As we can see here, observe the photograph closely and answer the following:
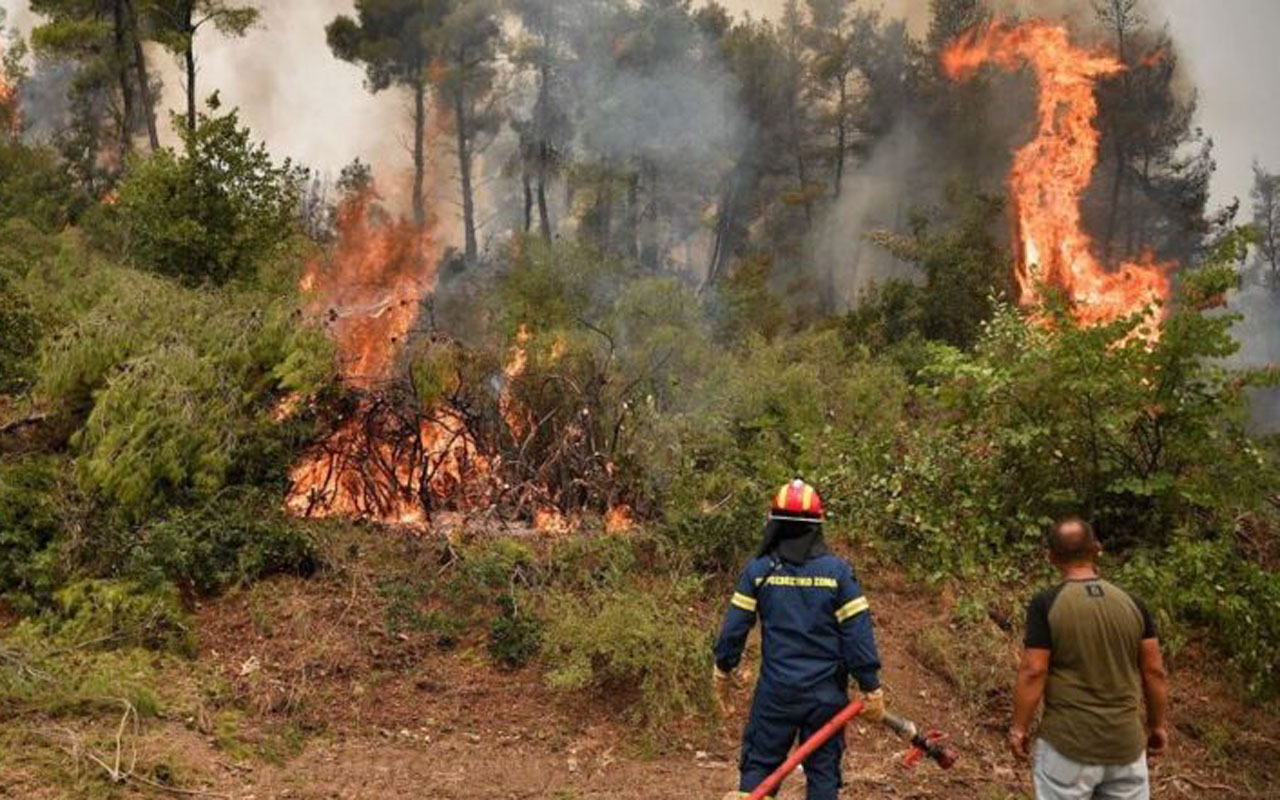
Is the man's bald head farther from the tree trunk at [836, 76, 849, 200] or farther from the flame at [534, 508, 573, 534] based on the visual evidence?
the tree trunk at [836, 76, 849, 200]

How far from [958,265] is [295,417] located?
56.4ft

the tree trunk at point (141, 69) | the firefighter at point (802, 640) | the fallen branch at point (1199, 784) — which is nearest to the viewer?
the firefighter at point (802, 640)

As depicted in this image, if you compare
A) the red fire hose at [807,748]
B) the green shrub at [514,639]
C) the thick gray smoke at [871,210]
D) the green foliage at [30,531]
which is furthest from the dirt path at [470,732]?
the thick gray smoke at [871,210]

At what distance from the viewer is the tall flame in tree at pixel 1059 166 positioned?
22.1m

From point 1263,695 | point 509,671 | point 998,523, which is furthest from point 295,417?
point 1263,695

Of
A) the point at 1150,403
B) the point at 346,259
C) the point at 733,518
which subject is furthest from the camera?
the point at 346,259

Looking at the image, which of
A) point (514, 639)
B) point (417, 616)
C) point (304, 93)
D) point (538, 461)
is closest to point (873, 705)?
point (514, 639)

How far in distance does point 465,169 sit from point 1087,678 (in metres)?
32.6

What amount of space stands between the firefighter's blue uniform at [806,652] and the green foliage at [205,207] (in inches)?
449

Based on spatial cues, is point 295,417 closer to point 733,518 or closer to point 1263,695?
point 733,518

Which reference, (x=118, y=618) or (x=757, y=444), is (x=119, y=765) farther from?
(x=757, y=444)

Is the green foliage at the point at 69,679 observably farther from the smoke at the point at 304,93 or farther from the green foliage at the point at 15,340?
the smoke at the point at 304,93

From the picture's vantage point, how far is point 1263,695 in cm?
786

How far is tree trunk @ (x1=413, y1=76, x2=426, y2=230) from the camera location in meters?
34.6
